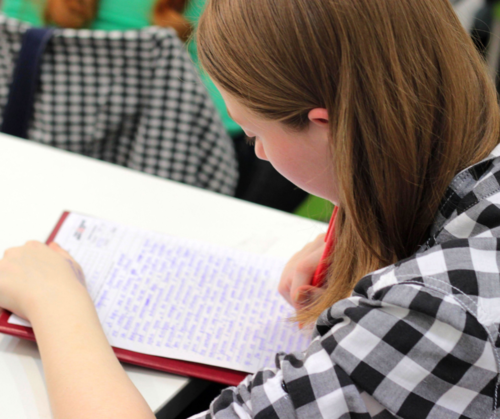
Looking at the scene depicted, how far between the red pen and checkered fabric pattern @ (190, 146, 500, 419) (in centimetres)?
20

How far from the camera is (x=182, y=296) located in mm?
659

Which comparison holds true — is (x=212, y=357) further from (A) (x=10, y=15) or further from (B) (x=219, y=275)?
(A) (x=10, y=15)

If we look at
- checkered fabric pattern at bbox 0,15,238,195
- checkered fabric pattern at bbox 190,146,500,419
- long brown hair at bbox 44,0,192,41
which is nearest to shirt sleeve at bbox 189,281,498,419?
checkered fabric pattern at bbox 190,146,500,419

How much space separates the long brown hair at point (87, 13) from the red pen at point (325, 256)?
2.71 feet

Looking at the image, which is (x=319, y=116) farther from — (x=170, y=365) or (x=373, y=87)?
(x=170, y=365)

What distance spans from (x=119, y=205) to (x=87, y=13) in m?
0.69

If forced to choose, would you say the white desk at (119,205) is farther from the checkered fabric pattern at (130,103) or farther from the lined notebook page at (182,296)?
the checkered fabric pattern at (130,103)

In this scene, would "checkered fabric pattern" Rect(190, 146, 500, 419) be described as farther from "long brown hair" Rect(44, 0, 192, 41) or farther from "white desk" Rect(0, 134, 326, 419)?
"long brown hair" Rect(44, 0, 192, 41)

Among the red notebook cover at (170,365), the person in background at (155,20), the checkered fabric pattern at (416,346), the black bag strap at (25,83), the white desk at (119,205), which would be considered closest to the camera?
the checkered fabric pattern at (416,346)

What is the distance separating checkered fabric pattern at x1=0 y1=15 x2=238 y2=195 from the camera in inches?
41.4

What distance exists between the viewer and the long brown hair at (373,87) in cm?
45

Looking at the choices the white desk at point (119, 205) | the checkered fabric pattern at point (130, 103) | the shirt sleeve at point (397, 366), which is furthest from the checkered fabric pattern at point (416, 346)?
the checkered fabric pattern at point (130, 103)

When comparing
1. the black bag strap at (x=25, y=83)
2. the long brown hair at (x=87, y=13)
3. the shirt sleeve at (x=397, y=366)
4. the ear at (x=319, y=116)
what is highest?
the ear at (x=319, y=116)

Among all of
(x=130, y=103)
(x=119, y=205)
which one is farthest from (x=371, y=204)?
(x=130, y=103)
